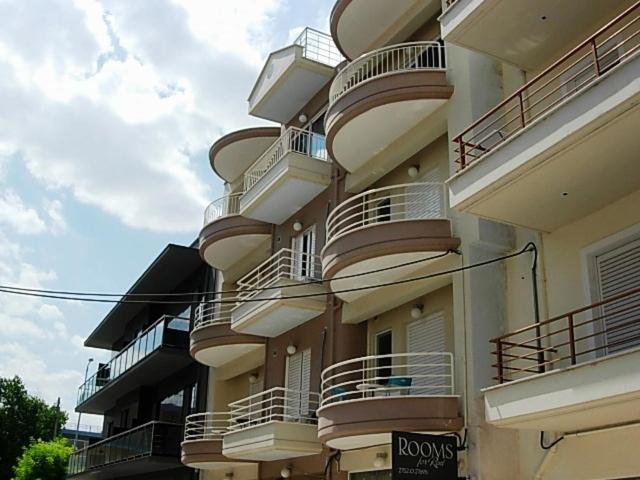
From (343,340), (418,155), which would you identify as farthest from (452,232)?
(343,340)

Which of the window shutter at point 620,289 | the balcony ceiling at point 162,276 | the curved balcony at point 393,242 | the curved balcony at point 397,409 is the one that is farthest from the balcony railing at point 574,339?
the balcony ceiling at point 162,276

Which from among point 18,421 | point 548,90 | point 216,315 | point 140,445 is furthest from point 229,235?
point 18,421

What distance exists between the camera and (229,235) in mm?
24391

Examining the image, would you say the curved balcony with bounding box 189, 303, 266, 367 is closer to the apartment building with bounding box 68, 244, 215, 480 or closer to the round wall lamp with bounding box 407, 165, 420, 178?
the apartment building with bounding box 68, 244, 215, 480

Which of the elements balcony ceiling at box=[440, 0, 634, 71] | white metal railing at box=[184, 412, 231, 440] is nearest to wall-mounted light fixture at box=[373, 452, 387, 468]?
balcony ceiling at box=[440, 0, 634, 71]

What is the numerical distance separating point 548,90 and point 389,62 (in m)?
5.30

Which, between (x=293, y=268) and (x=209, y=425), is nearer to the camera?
(x=293, y=268)

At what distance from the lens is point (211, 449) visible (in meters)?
21.7

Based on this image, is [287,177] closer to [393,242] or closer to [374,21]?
[374,21]

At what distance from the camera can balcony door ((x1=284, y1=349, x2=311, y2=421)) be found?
1959 centimetres

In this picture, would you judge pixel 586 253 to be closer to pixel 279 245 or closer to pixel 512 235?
pixel 512 235

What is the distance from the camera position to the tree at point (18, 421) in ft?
192

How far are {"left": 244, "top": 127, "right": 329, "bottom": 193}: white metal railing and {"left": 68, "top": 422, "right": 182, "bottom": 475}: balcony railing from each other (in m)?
8.41

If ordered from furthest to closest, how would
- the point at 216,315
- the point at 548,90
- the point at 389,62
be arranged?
the point at 216,315 < the point at 389,62 < the point at 548,90
